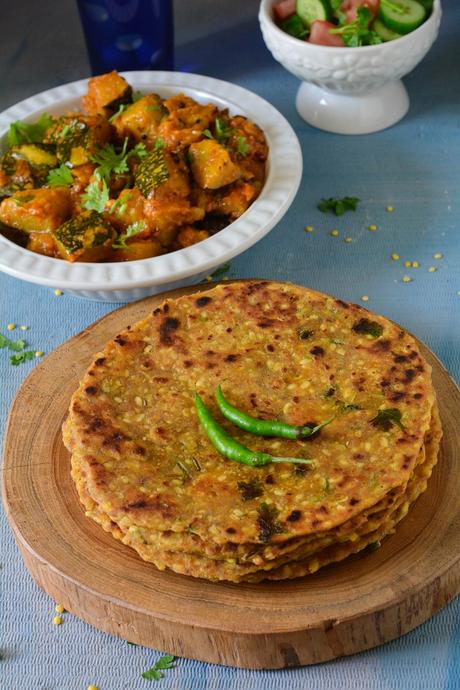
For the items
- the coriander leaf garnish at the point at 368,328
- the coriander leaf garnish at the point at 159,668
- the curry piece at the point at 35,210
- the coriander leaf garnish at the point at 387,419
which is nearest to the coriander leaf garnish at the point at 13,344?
the curry piece at the point at 35,210

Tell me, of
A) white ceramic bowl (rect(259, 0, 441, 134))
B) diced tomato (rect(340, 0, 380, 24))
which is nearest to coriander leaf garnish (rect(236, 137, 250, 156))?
white ceramic bowl (rect(259, 0, 441, 134))

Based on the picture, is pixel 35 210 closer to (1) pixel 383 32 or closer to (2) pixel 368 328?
(2) pixel 368 328

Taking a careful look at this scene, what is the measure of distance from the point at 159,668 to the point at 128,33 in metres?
3.90

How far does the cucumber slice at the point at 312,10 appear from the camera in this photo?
516cm

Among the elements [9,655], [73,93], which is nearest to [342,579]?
[9,655]

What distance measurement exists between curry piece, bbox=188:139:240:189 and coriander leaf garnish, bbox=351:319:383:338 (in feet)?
3.82

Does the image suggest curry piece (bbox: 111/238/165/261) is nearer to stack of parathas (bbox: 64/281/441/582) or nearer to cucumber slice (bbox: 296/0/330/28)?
stack of parathas (bbox: 64/281/441/582)

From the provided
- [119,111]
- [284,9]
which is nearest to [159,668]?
[119,111]

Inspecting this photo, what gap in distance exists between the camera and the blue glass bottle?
18.0 feet

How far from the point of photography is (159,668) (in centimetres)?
303

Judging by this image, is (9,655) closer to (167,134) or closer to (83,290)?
(83,290)

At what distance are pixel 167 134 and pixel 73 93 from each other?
2.99 ft

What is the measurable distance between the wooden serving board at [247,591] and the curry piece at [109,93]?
222 cm

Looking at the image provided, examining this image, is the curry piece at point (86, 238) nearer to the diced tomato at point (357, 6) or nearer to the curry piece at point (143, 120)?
the curry piece at point (143, 120)
